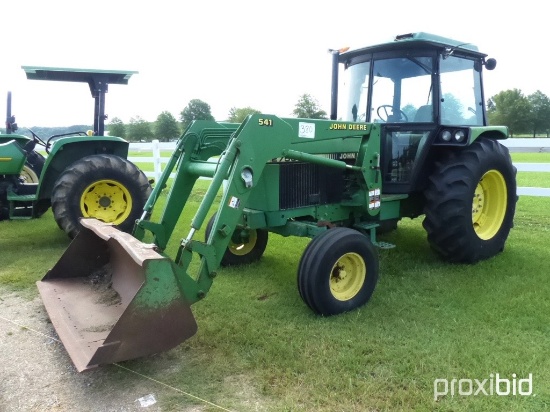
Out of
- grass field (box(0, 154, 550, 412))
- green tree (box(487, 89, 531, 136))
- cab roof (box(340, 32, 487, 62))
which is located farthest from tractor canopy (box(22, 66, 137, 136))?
green tree (box(487, 89, 531, 136))

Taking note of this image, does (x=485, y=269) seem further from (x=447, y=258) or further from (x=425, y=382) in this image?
(x=425, y=382)

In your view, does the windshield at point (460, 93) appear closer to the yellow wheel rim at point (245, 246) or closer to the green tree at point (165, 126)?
the yellow wheel rim at point (245, 246)

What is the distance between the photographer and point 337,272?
3.83 meters

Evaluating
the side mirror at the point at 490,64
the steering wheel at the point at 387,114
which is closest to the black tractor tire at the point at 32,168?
the steering wheel at the point at 387,114

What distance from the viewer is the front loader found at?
3.12 meters

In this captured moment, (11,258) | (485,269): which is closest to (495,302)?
(485,269)

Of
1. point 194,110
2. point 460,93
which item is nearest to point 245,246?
point 460,93

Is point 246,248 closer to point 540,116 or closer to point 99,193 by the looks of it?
point 99,193

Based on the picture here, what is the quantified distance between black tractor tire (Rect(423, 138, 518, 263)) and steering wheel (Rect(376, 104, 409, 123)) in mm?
600

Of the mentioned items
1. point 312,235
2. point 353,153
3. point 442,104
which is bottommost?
point 312,235

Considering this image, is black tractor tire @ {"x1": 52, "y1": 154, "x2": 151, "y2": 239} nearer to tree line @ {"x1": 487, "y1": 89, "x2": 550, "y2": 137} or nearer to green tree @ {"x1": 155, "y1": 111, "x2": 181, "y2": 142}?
green tree @ {"x1": 155, "y1": 111, "x2": 181, "y2": 142}

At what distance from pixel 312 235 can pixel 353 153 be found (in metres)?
1.00

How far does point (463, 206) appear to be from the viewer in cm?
453

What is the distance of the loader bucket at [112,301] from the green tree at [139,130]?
184ft
